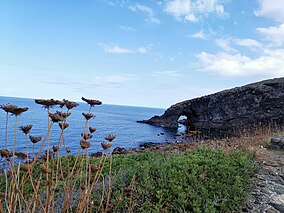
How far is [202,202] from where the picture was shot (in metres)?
3.62

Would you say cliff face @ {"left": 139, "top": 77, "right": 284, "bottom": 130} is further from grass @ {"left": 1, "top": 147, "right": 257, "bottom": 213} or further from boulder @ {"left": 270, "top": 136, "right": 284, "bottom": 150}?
grass @ {"left": 1, "top": 147, "right": 257, "bottom": 213}

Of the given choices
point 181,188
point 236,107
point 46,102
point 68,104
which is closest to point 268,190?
point 181,188

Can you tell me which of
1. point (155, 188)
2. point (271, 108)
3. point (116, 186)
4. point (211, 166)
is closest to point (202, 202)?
point (155, 188)

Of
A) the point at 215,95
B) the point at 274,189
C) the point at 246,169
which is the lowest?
the point at 274,189

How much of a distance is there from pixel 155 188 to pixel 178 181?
0.34m

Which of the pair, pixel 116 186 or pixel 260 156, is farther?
pixel 260 156

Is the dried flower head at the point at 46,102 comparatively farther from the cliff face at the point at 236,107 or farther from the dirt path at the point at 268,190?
the cliff face at the point at 236,107

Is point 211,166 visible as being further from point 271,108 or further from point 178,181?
point 271,108

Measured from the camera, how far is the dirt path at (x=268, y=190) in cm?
401

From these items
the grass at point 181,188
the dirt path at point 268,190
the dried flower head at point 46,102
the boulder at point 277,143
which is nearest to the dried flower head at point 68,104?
the dried flower head at point 46,102

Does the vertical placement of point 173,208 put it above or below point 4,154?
below

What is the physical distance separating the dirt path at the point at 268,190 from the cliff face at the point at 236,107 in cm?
3349

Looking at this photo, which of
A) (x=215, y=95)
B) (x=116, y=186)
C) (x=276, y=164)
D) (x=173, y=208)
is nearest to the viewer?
(x=173, y=208)

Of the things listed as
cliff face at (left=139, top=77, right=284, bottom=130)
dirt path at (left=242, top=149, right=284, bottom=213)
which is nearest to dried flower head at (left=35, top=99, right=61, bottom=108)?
dirt path at (left=242, top=149, right=284, bottom=213)
